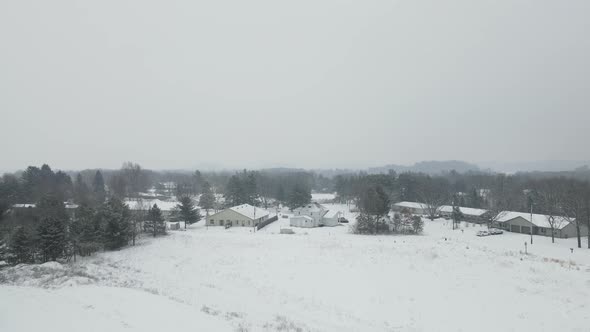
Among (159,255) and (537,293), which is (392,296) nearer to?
(537,293)

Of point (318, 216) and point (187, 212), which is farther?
point (318, 216)

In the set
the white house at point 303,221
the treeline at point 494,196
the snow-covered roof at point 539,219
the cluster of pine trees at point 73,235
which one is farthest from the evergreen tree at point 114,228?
the snow-covered roof at point 539,219

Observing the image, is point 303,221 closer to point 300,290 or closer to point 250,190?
point 250,190

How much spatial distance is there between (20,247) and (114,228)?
26.4 ft

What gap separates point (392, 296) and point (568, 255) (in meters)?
26.3

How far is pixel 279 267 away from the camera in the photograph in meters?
26.1

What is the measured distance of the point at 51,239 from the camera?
29.1m

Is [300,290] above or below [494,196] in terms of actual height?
below

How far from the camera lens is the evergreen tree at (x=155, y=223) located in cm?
3975

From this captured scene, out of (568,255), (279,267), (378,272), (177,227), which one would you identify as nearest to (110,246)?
(177,227)

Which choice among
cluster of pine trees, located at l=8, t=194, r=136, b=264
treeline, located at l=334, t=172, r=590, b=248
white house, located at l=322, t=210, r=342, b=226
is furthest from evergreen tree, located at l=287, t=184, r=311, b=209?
cluster of pine trees, located at l=8, t=194, r=136, b=264

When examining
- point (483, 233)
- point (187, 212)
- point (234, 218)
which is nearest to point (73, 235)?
point (187, 212)

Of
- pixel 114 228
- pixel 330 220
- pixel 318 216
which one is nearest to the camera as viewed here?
pixel 114 228

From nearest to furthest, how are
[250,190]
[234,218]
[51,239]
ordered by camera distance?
[51,239], [234,218], [250,190]
